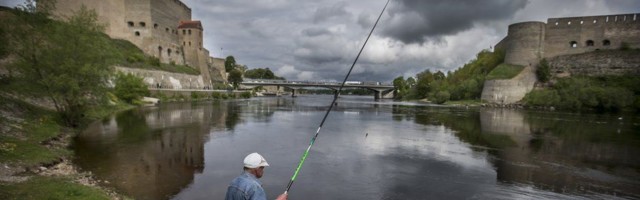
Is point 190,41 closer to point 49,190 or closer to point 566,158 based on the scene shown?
point 49,190

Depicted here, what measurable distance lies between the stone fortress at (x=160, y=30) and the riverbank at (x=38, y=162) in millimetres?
41383

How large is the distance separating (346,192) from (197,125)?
55.4 ft

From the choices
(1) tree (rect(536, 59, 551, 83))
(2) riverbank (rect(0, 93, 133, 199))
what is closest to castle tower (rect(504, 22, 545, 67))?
(1) tree (rect(536, 59, 551, 83))

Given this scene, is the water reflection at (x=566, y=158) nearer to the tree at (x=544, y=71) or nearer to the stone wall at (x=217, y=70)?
the tree at (x=544, y=71)

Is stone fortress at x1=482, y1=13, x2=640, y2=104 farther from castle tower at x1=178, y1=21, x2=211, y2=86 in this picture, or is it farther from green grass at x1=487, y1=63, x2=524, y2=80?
castle tower at x1=178, y1=21, x2=211, y2=86

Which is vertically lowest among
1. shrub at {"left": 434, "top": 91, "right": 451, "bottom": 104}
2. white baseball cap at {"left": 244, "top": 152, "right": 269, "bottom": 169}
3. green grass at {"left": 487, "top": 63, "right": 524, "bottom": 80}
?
shrub at {"left": 434, "top": 91, "right": 451, "bottom": 104}

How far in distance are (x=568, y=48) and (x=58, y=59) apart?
234ft

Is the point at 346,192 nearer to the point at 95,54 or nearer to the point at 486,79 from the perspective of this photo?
the point at 95,54

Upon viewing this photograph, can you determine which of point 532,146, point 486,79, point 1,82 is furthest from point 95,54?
point 486,79

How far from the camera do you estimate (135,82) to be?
1623 inches

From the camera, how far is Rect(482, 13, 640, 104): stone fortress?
5622cm

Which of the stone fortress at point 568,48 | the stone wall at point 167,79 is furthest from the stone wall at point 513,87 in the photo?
the stone wall at point 167,79

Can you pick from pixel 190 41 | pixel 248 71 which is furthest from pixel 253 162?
pixel 248 71

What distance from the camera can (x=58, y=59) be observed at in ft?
56.9
